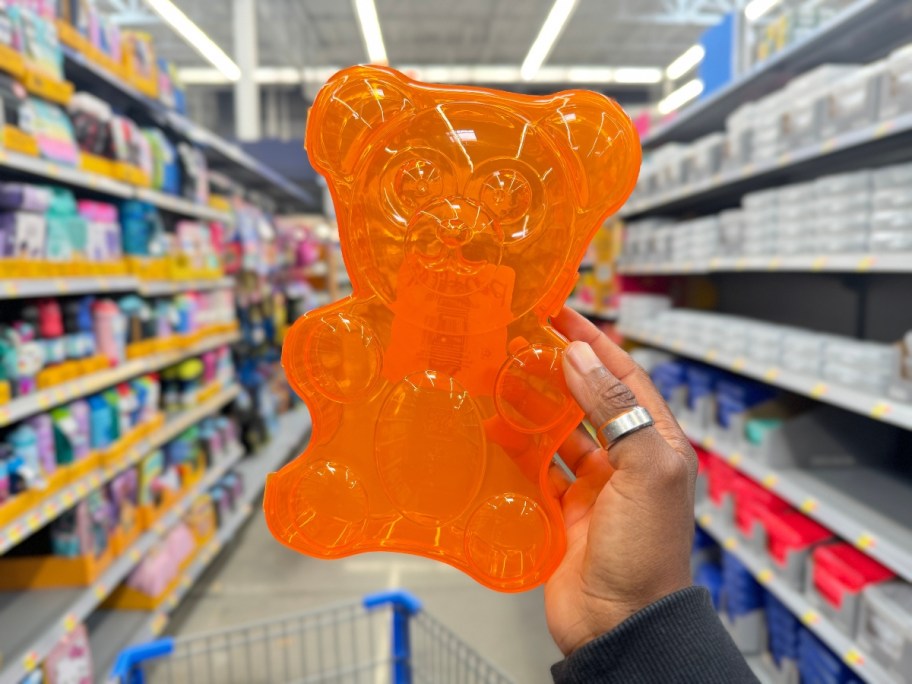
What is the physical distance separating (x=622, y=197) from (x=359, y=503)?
21.5 inches

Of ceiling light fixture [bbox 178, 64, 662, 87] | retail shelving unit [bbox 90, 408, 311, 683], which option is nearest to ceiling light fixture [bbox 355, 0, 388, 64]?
ceiling light fixture [bbox 178, 64, 662, 87]

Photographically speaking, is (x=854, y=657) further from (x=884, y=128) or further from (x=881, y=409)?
(x=884, y=128)

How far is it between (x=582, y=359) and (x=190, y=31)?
7.74m

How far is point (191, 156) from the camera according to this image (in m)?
3.16

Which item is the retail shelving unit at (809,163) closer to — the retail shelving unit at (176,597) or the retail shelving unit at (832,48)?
the retail shelving unit at (832,48)

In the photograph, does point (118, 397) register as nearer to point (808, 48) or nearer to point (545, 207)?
point (545, 207)

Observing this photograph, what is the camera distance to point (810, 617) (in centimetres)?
193

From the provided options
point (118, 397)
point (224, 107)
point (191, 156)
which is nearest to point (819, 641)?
point (118, 397)

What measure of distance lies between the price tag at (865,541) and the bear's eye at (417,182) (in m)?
1.60

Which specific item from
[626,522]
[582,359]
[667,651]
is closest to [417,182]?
[582,359]

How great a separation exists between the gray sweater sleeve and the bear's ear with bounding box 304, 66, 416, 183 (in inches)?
26.1

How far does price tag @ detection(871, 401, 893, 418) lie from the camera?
162cm

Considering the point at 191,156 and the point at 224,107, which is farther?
the point at 224,107

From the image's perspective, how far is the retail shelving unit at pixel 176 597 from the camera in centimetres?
230
